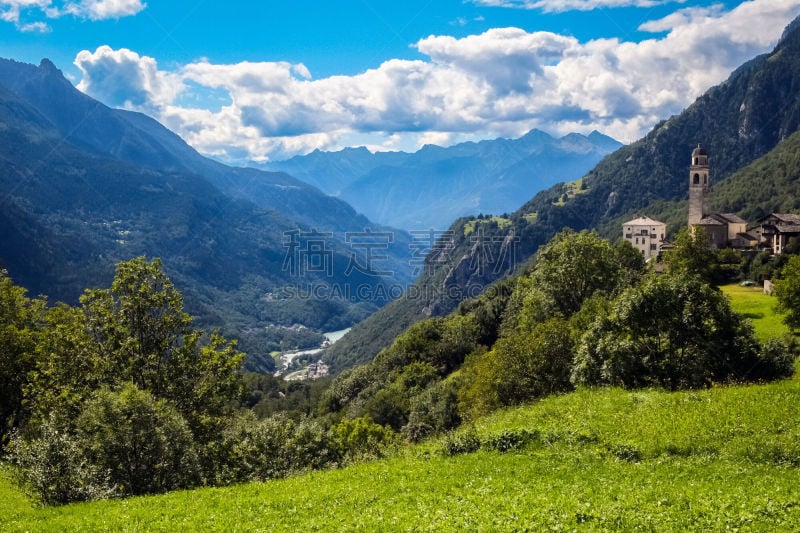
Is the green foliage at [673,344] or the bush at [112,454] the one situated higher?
the green foliage at [673,344]

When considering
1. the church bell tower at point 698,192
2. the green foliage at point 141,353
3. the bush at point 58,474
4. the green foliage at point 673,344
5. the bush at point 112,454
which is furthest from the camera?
the church bell tower at point 698,192

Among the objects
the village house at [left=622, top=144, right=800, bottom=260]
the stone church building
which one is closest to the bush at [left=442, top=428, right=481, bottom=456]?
the village house at [left=622, top=144, right=800, bottom=260]

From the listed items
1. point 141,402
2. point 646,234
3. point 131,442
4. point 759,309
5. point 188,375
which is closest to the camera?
point 131,442

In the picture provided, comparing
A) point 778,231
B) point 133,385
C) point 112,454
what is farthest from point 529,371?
point 778,231

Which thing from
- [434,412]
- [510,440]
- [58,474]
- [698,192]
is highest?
[698,192]

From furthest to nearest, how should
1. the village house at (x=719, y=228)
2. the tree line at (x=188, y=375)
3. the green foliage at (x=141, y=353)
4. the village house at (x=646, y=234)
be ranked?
the village house at (x=646, y=234) → the village house at (x=719, y=228) → the green foliage at (x=141, y=353) → the tree line at (x=188, y=375)

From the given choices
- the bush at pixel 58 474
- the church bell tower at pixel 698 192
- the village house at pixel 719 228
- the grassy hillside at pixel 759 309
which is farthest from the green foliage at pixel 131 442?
the church bell tower at pixel 698 192

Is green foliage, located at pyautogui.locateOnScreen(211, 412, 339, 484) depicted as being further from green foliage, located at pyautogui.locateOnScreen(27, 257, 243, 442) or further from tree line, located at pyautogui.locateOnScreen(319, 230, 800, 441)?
tree line, located at pyautogui.locateOnScreen(319, 230, 800, 441)

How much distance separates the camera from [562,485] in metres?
17.0

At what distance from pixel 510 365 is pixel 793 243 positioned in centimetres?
7421

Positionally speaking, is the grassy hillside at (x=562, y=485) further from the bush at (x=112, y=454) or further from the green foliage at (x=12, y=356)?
the green foliage at (x=12, y=356)

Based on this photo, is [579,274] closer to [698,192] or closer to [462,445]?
[462,445]

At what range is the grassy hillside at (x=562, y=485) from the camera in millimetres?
14320

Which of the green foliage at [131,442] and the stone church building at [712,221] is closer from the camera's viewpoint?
the green foliage at [131,442]
